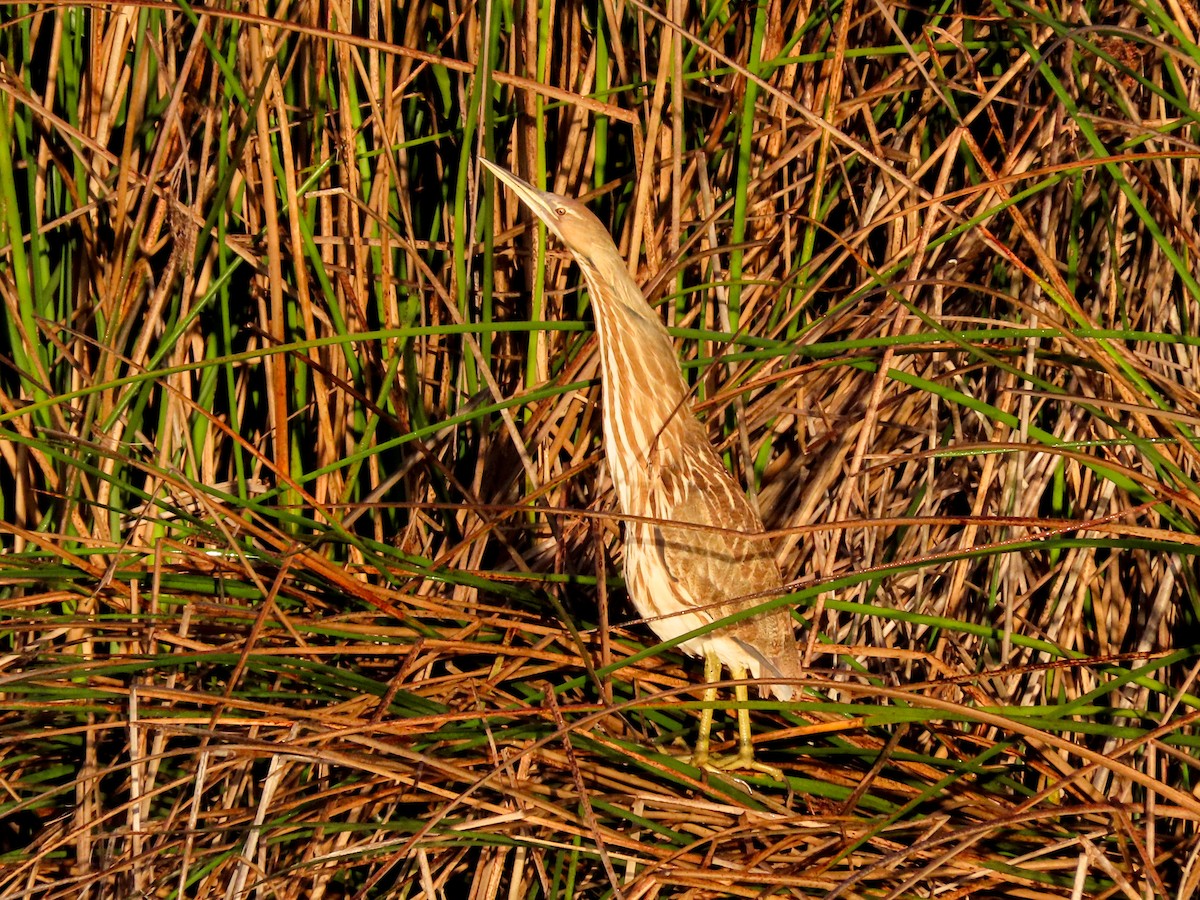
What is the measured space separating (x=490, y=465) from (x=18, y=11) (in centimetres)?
96

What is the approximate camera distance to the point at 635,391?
1866 mm

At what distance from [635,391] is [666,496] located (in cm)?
16

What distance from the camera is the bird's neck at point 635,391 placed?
183cm

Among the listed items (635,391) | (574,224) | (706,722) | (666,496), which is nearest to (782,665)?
(706,722)

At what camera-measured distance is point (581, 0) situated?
1.97m

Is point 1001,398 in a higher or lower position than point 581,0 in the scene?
lower

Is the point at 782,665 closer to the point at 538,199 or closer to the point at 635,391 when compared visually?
the point at 635,391

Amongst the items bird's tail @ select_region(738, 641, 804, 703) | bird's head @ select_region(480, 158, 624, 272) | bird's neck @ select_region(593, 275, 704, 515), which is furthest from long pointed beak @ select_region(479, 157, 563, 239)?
bird's tail @ select_region(738, 641, 804, 703)

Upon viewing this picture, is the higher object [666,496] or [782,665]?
[666,496]

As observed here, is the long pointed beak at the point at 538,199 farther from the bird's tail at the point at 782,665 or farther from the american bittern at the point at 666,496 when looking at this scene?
the bird's tail at the point at 782,665

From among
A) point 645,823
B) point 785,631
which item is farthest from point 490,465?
point 645,823

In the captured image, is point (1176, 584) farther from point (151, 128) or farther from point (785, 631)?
point (151, 128)

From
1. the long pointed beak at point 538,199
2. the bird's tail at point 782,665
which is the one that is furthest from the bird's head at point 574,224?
the bird's tail at point 782,665

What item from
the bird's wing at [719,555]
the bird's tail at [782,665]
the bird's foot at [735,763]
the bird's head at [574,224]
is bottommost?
the bird's foot at [735,763]
